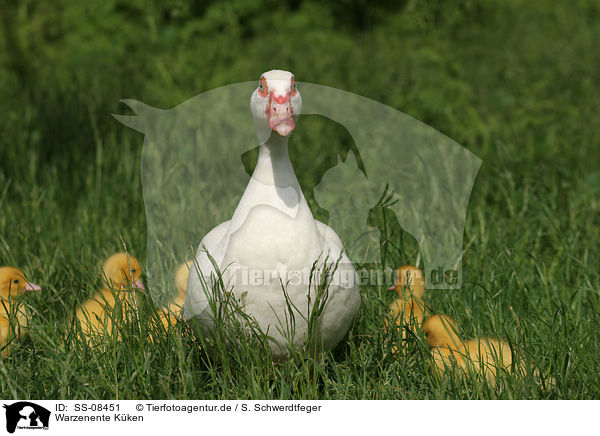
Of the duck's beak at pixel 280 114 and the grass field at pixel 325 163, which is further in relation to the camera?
the grass field at pixel 325 163

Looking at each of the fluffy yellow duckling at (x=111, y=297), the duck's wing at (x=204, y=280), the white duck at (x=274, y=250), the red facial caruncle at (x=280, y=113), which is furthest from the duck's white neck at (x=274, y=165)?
the fluffy yellow duckling at (x=111, y=297)

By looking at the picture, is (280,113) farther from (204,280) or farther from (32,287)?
(32,287)

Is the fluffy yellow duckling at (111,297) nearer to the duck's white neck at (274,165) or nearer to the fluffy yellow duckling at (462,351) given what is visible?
the duck's white neck at (274,165)

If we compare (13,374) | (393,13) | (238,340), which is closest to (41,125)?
(13,374)

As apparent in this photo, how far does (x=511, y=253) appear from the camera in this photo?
12.4 feet

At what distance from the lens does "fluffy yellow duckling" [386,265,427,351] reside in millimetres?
3141

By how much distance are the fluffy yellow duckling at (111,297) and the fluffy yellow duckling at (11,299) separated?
9.8 inches

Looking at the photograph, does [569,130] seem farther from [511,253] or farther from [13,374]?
[13,374]

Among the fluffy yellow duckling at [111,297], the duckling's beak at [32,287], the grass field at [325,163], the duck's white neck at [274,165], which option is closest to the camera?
the duck's white neck at [274,165]

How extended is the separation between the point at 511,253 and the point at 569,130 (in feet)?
7.94

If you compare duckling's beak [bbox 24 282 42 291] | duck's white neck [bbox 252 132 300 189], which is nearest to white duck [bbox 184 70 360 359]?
duck's white neck [bbox 252 132 300 189]

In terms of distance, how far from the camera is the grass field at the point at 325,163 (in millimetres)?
2766
